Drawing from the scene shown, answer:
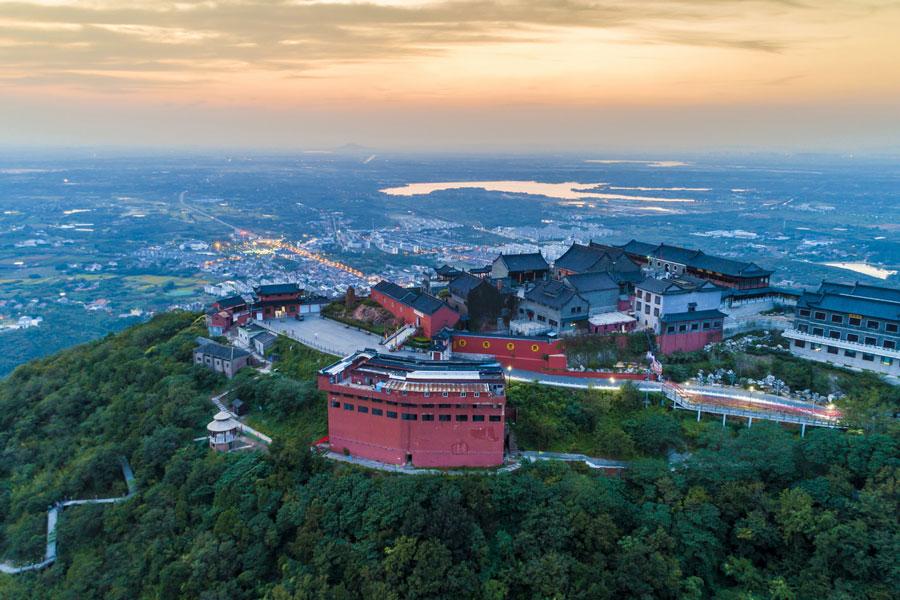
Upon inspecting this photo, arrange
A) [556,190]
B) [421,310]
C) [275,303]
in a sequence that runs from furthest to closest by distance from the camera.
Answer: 1. [556,190]
2. [275,303]
3. [421,310]

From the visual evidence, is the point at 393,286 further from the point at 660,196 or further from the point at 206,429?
the point at 660,196

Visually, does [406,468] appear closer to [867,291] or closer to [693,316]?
[693,316]

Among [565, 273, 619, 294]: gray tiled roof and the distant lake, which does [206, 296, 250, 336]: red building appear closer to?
[565, 273, 619, 294]: gray tiled roof

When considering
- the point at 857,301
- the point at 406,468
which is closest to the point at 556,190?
the point at 857,301

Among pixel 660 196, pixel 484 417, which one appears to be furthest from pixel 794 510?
pixel 660 196

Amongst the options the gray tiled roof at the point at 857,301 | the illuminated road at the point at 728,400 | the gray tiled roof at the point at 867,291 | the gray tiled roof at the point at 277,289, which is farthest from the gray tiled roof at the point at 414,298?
the gray tiled roof at the point at 867,291

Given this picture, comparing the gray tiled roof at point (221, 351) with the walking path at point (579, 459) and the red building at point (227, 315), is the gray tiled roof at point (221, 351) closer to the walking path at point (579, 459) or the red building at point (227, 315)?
the red building at point (227, 315)

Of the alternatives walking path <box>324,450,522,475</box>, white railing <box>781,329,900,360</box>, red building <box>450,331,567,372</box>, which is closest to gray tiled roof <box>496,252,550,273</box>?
red building <box>450,331,567,372</box>
